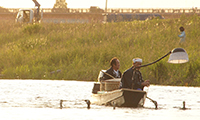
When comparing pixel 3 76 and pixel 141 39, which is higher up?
pixel 141 39

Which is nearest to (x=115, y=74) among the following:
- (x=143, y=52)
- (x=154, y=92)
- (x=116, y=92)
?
(x=116, y=92)

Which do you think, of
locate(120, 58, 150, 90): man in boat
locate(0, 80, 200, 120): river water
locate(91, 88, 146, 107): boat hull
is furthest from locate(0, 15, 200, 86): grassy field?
locate(120, 58, 150, 90): man in boat

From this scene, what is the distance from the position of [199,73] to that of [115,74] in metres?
11.0

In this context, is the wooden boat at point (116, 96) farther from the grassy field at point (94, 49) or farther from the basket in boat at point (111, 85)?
the grassy field at point (94, 49)

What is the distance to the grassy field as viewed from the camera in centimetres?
2922

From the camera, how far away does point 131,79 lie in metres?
16.9

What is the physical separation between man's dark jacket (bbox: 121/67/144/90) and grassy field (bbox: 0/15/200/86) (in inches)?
452

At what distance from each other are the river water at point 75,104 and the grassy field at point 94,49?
63.0 inches

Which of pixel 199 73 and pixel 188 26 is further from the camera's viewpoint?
pixel 188 26

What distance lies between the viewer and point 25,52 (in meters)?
37.7

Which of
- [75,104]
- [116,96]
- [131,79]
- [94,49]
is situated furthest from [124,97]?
[94,49]

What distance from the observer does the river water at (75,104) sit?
51.5 ft

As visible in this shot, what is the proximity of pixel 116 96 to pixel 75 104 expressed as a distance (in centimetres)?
287

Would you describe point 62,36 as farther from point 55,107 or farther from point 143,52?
point 55,107
